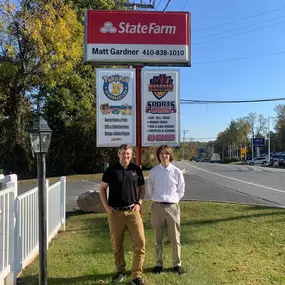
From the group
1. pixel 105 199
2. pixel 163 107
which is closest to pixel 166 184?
pixel 105 199

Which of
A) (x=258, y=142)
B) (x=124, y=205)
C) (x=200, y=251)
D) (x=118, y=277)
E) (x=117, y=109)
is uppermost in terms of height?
(x=258, y=142)

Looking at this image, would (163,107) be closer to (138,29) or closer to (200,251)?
(138,29)

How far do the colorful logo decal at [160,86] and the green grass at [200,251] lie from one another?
9.34 feet

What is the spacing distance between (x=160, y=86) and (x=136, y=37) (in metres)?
1.06

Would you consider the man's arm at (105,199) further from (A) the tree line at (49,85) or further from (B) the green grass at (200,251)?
(A) the tree line at (49,85)

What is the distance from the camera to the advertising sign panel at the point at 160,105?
23.2ft

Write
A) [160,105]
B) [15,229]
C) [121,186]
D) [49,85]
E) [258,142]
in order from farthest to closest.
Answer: [258,142]
[49,85]
[160,105]
[15,229]
[121,186]

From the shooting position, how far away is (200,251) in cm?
623

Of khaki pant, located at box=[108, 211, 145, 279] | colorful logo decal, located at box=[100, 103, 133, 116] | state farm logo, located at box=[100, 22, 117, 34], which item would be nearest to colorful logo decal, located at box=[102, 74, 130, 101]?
colorful logo decal, located at box=[100, 103, 133, 116]

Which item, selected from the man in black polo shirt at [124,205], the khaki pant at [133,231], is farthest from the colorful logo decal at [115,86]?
the khaki pant at [133,231]

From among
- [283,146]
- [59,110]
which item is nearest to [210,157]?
[283,146]

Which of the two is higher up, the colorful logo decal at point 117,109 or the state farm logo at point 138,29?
the state farm logo at point 138,29

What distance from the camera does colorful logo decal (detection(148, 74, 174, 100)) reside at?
7074 millimetres

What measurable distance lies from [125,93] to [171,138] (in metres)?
1.25
